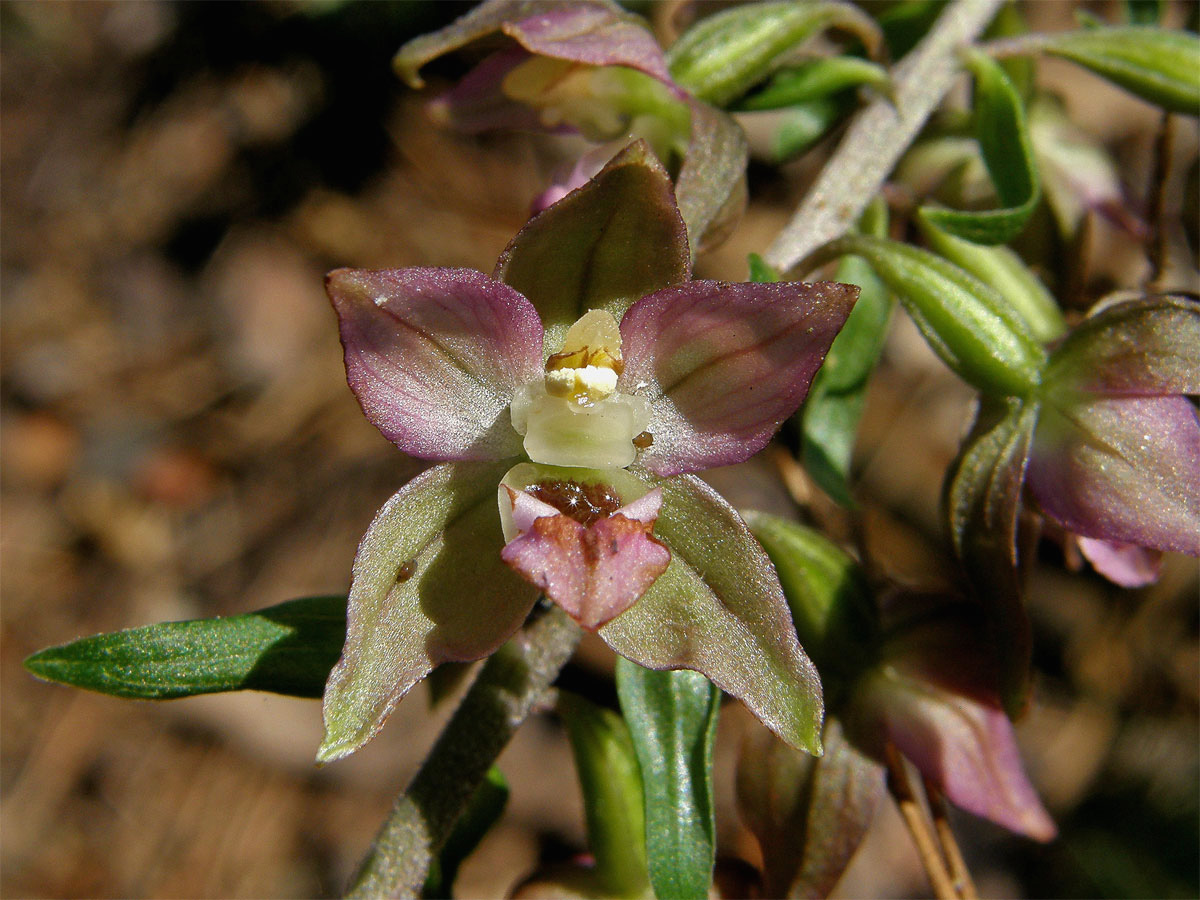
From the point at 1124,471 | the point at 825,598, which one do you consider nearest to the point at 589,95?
the point at 825,598

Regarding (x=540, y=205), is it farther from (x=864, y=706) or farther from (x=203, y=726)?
(x=203, y=726)

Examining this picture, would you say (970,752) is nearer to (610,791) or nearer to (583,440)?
(610,791)

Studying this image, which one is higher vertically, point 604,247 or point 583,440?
point 604,247

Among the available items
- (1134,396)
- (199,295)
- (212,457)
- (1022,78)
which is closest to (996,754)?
(1134,396)

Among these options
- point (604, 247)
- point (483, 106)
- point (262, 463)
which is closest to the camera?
point (604, 247)

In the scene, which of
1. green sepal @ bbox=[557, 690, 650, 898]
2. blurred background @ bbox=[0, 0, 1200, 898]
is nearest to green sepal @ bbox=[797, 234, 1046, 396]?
green sepal @ bbox=[557, 690, 650, 898]

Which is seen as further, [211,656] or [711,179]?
[711,179]

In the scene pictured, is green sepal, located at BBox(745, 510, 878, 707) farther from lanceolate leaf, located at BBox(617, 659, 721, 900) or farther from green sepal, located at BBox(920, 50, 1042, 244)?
green sepal, located at BBox(920, 50, 1042, 244)

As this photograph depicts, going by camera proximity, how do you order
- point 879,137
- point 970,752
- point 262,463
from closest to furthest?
point 970,752, point 879,137, point 262,463
